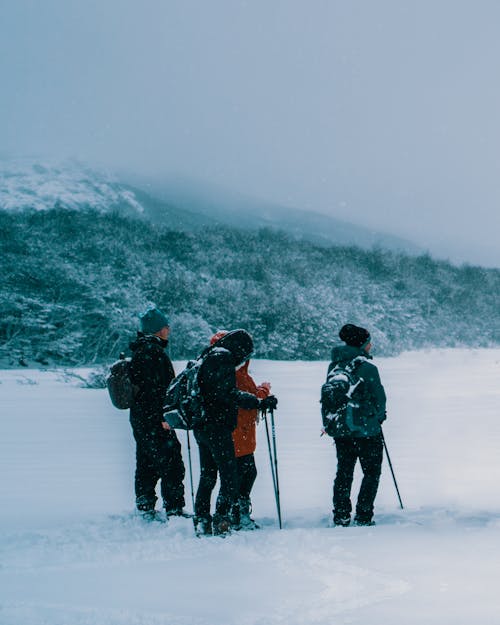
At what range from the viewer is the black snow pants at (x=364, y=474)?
231 inches

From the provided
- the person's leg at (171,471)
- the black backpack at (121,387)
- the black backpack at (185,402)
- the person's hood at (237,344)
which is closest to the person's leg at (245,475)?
the person's leg at (171,471)

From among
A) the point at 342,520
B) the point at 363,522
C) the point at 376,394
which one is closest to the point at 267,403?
the point at 376,394

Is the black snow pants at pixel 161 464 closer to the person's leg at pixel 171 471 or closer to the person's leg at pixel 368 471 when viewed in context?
the person's leg at pixel 171 471

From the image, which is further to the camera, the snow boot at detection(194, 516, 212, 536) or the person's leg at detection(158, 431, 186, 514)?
the person's leg at detection(158, 431, 186, 514)

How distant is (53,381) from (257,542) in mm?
16660

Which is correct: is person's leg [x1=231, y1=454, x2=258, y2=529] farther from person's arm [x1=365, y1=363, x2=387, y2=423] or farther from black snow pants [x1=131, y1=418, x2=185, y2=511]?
person's arm [x1=365, y1=363, x2=387, y2=423]

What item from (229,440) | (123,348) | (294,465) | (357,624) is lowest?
(123,348)

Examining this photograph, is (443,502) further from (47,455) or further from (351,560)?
(47,455)

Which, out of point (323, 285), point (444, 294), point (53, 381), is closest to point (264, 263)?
point (323, 285)

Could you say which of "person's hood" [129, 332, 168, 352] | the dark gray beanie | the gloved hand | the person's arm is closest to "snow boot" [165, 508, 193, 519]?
the gloved hand

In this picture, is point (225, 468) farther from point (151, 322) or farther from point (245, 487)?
point (151, 322)

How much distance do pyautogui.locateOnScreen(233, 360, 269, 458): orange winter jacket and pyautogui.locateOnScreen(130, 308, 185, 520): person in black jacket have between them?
545 mm

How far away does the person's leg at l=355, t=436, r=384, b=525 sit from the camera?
5.86m

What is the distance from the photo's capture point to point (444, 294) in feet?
175
